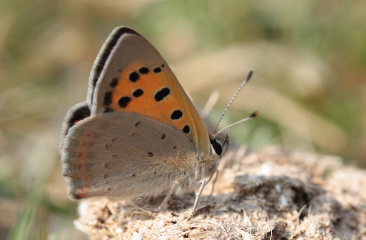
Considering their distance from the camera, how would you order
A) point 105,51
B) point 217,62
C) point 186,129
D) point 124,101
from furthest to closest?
point 217,62
point 186,129
point 124,101
point 105,51

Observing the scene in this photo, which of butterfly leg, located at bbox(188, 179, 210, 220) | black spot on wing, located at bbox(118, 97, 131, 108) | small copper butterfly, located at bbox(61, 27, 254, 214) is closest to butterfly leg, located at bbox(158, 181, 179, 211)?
small copper butterfly, located at bbox(61, 27, 254, 214)

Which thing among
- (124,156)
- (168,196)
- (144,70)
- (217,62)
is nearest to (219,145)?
(168,196)

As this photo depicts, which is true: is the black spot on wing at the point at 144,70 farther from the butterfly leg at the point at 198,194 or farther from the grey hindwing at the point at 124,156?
the butterfly leg at the point at 198,194

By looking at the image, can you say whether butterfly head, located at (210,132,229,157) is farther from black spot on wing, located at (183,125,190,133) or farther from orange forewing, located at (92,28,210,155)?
orange forewing, located at (92,28,210,155)

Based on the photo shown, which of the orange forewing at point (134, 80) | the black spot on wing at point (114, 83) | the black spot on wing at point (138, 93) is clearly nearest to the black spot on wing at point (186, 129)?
the orange forewing at point (134, 80)

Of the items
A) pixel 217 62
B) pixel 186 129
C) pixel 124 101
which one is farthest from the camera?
pixel 217 62

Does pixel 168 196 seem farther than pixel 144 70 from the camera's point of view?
Yes

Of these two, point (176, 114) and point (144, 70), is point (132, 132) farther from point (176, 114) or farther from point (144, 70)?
point (144, 70)
